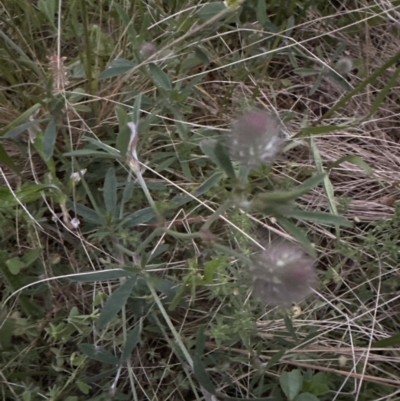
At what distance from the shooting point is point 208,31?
1.50 m

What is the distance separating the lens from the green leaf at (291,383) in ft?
4.05

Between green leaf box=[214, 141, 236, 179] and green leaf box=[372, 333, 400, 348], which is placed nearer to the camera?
green leaf box=[214, 141, 236, 179]

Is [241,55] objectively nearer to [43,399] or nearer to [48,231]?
[48,231]

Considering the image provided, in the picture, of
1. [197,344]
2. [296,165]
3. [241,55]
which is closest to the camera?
[197,344]

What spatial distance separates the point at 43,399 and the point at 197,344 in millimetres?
385

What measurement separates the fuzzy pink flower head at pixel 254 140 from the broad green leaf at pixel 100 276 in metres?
0.40

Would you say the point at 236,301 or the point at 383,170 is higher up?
the point at 236,301

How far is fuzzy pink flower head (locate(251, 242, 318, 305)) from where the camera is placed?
905mm

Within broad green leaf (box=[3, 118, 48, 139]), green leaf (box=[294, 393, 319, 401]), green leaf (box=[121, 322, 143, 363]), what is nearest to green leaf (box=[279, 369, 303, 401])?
green leaf (box=[294, 393, 319, 401])

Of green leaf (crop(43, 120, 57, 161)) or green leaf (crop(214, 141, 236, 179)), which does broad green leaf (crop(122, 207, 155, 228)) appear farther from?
green leaf (crop(214, 141, 236, 179))

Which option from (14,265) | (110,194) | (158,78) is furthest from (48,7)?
(14,265)

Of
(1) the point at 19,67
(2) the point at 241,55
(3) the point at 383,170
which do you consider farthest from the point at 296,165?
(1) the point at 19,67

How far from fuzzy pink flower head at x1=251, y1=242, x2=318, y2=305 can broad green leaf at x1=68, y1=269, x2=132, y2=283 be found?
347 mm

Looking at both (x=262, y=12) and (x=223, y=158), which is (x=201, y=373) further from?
(x=262, y=12)
